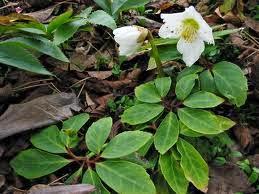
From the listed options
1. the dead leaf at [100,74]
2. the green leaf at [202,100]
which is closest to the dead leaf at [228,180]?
the green leaf at [202,100]

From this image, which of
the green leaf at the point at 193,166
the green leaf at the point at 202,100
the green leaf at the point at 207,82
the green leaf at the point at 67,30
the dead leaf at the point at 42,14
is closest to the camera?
the green leaf at the point at 193,166

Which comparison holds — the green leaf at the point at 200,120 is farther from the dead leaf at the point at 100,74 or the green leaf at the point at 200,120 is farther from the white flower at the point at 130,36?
the dead leaf at the point at 100,74

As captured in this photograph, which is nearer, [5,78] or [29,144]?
[29,144]

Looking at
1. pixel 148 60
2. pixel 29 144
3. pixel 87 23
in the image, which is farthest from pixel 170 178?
pixel 87 23

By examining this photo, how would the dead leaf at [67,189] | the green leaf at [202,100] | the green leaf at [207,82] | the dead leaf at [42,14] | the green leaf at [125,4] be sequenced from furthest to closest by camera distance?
the dead leaf at [42,14]
the green leaf at [125,4]
the green leaf at [207,82]
the green leaf at [202,100]
the dead leaf at [67,189]

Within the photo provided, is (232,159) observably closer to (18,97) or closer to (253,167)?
(253,167)

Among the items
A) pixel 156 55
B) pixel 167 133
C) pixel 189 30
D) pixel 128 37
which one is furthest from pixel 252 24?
pixel 167 133
